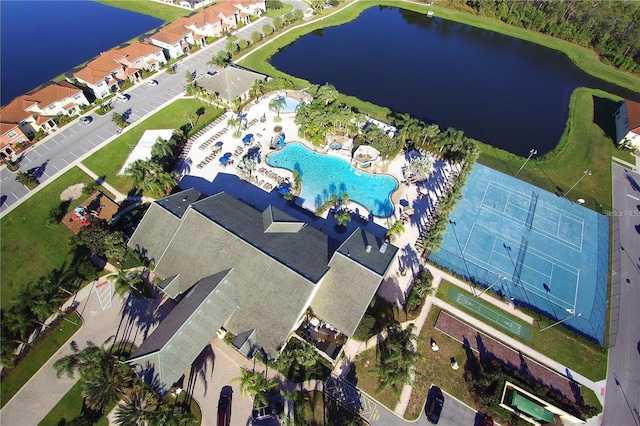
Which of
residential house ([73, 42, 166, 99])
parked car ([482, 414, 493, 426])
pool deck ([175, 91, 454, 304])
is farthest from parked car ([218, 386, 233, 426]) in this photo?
residential house ([73, 42, 166, 99])

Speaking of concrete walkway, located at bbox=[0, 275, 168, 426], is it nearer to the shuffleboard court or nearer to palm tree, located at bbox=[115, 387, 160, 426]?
palm tree, located at bbox=[115, 387, 160, 426]

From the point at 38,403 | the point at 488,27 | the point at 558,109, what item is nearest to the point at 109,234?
the point at 38,403

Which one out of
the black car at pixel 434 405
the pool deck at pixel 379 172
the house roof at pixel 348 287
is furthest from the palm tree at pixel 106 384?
the black car at pixel 434 405

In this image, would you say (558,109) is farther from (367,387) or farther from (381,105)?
(367,387)

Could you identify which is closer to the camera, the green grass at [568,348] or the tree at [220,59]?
the green grass at [568,348]

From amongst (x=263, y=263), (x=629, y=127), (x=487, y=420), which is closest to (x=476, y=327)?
(x=487, y=420)

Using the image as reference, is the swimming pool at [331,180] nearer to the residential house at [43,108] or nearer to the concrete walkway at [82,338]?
the concrete walkway at [82,338]
